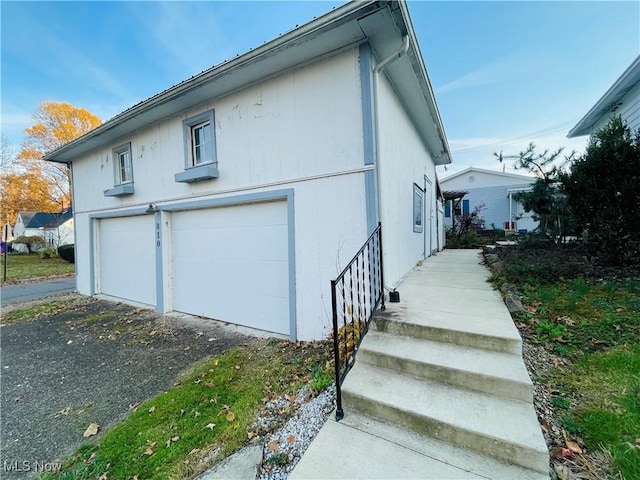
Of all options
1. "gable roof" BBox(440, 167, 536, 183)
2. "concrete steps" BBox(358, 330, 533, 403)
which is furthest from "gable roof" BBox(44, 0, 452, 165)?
"gable roof" BBox(440, 167, 536, 183)

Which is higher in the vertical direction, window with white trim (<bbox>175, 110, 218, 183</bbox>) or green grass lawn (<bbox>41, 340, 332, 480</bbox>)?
window with white trim (<bbox>175, 110, 218, 183</bbox>)

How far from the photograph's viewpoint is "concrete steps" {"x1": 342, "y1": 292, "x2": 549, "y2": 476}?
167cm

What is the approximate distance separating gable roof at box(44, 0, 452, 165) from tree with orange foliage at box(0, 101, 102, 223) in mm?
19840

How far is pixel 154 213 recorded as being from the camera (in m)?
5.85

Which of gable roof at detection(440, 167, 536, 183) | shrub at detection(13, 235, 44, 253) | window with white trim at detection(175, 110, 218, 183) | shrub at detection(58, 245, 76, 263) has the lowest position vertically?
shrub at detection(58, 245, 76, 263)

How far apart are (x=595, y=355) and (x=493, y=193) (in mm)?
18738

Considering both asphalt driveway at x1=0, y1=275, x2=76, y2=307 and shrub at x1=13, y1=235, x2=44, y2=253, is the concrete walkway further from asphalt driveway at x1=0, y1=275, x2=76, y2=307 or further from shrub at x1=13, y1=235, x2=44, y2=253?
shrub at x1=13, y1=235, x2=44, y2=253

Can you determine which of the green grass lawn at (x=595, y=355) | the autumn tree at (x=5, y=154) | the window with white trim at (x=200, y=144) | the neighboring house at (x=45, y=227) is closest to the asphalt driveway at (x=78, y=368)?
the window with white trim at (x=200, y=144)

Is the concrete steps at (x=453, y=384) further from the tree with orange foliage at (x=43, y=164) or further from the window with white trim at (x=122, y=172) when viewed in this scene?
the tree with orange foliage at (x=43, y=164)

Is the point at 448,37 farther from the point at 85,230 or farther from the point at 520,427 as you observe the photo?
the point at 85,230

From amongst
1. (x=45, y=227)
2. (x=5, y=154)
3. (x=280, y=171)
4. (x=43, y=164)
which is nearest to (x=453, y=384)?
(x=280, y=171)

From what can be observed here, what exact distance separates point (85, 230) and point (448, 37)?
10812mm

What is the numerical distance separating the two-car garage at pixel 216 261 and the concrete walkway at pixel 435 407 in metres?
2.09

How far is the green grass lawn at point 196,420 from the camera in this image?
1.96 metres
